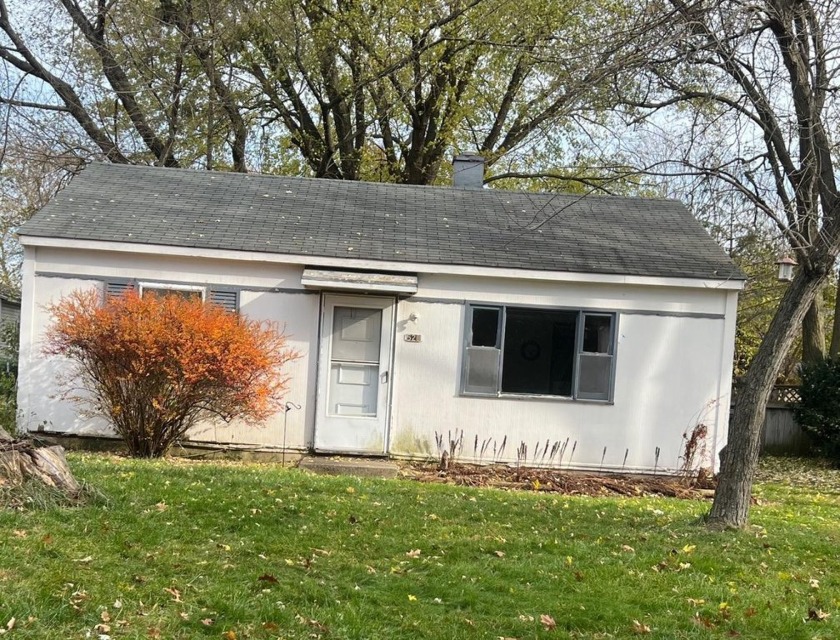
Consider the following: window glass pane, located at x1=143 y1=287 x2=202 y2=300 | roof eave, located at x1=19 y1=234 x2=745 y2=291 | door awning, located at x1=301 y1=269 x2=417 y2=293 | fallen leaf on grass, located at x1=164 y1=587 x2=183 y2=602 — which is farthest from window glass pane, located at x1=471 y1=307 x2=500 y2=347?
fallen leaf on grass, located at x1=164 y1=587 x2=183 y2=602

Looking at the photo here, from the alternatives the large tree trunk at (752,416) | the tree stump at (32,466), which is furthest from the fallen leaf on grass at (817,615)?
the tree stump at (32,466)

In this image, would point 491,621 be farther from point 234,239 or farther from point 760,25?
point 234,239

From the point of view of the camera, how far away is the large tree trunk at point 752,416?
22.4 feet

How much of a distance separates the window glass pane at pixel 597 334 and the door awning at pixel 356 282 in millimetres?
2630

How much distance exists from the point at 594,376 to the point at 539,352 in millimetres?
867

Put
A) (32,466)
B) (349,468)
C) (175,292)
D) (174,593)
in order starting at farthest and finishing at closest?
(175,292)
(349,468)
(32,466)
(174,593)

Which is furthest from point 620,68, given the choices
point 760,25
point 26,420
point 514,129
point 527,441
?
point 514,129

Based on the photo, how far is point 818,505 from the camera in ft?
31.8

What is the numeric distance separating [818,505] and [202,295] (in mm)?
8729

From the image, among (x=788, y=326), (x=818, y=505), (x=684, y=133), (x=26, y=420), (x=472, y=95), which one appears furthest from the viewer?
(x=472, y=95)

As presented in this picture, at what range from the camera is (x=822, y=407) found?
14477 mm

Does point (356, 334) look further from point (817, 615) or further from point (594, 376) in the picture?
point (817, 615)

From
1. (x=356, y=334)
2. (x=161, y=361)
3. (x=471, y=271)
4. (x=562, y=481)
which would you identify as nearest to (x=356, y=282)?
(x=356, y=334)

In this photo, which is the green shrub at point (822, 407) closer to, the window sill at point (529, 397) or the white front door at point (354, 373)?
the window sill at point (529, 397)
